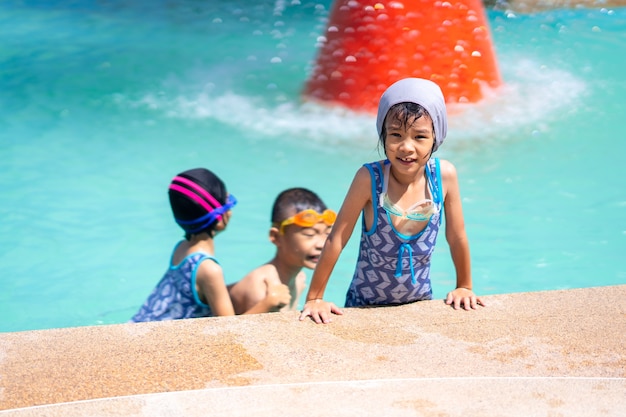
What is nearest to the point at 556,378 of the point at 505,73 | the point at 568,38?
the point at 505,73

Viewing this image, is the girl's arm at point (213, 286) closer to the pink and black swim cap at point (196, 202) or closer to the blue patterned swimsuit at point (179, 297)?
the blue patterned swimsuit at point (179, 297)

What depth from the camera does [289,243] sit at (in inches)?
171

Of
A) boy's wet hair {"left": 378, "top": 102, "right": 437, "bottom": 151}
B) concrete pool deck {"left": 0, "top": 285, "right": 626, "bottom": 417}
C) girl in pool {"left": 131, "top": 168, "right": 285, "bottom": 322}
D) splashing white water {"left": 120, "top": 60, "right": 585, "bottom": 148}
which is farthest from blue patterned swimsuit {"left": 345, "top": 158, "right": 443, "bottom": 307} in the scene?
splashing white water {"left": 120, "top": 60, "right": 585, "bottom": 148}

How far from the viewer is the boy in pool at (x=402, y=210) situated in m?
3.13

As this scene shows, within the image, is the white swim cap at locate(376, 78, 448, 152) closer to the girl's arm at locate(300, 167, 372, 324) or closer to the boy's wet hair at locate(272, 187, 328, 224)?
the girl's arm at locate(300, 167, 372, 324)

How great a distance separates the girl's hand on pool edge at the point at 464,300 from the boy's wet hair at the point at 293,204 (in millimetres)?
1183

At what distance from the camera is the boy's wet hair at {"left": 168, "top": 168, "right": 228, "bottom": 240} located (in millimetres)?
4039

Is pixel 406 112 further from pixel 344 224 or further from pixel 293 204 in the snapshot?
pixel 293 204

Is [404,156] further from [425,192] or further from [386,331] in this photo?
[386,331]

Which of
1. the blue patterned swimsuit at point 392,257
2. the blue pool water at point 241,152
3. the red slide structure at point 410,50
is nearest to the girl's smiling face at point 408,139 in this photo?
the blue patterned swimsuit at point 392,257

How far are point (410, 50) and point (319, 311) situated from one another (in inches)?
211

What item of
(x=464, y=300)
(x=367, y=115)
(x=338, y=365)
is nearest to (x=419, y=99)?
(x=464, y=300)

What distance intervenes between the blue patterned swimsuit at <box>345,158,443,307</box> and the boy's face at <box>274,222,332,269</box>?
29.8 inches

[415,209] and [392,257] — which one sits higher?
[415,209]
